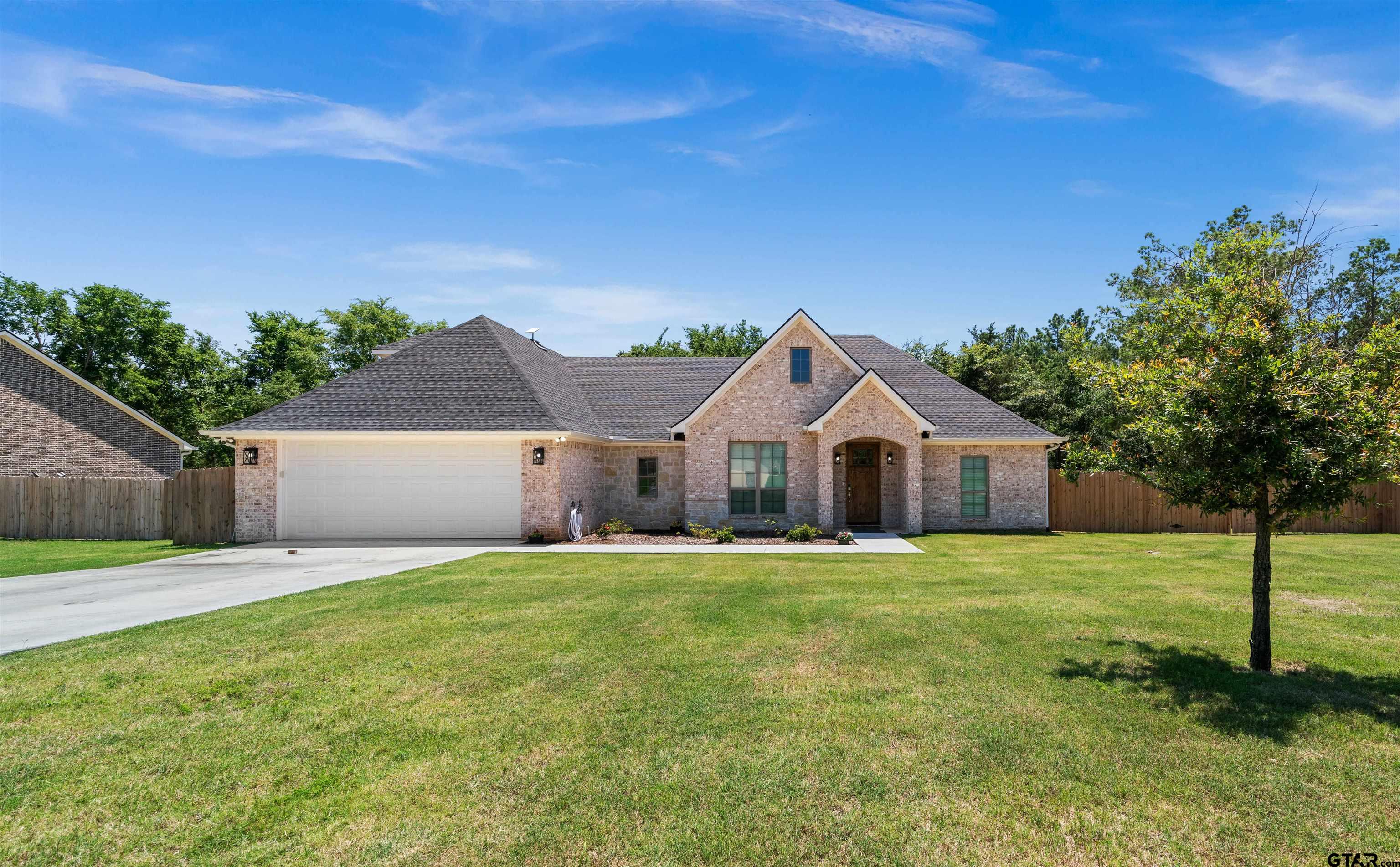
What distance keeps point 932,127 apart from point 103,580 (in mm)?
19386

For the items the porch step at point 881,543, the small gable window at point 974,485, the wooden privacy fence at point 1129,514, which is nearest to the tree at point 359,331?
the porch step at point 881,543

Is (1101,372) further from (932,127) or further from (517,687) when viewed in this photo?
(932,127)

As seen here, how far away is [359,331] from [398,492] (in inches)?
959

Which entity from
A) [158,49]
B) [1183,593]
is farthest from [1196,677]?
[158,49]

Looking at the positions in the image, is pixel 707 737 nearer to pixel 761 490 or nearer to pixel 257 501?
pixel 761 490

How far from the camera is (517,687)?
19.9 feet

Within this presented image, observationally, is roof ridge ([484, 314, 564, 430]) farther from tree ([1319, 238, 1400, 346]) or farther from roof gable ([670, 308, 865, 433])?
tree ([1319, 238, 1400, 346])

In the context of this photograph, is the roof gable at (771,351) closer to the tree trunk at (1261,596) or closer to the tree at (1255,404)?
the tree at (1255,404)

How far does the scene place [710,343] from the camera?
46344 millimetres

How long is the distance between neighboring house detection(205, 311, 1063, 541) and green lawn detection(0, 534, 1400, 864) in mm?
8998

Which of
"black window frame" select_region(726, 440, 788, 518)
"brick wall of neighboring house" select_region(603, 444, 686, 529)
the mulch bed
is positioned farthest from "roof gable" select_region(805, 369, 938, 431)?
"brick wall of neighboring house" select_region(603, 444, 686, 529)

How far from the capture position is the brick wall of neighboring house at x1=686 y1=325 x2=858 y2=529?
66.4 feet

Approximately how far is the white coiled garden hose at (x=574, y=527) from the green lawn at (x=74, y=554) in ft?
28.9

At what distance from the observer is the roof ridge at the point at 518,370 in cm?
1823
